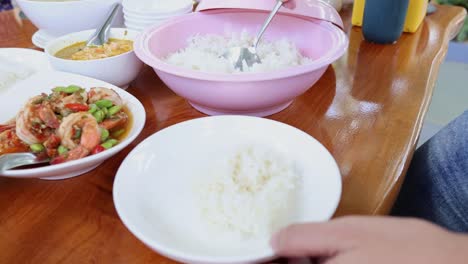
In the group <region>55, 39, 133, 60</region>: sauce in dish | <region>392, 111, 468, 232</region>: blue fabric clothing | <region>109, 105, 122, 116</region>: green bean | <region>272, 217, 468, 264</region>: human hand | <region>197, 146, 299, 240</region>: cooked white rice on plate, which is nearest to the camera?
<region>272, 217, 468, 264</region>: human hand

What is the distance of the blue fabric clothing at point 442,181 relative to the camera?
3.03 feet

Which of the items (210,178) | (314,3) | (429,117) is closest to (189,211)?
(210,178)

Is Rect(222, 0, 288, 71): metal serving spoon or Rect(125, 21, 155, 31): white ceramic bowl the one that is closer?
Rect(222, 0, 288, 71): metal serving spoon

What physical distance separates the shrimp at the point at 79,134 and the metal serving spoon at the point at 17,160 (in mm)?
56

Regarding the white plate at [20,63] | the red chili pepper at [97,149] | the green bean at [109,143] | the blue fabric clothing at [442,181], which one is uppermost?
the red chili pepper at [97,149]

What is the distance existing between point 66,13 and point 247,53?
634 millimetres

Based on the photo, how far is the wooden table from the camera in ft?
2.04

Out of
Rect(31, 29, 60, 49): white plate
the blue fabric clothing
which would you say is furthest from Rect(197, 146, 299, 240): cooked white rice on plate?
Rect(31, 29, 60, 49): white plate

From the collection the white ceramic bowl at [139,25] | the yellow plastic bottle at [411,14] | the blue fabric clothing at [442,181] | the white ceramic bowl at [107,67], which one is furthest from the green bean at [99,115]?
the yellow plastic bottle at [411,14]

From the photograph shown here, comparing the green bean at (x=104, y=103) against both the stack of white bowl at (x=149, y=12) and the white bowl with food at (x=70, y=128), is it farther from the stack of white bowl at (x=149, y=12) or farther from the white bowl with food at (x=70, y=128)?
the stack of white bowl at (x=149, y=12)

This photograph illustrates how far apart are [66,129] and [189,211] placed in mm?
288

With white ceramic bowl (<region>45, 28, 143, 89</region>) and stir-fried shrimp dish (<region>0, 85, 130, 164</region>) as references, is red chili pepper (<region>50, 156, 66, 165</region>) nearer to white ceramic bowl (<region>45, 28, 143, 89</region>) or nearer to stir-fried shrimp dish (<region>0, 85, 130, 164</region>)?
stir-fried shrimp dish (<region>0, 85, 130, 164</region>)

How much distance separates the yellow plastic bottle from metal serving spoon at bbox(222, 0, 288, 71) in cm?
51

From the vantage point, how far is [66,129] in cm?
71
